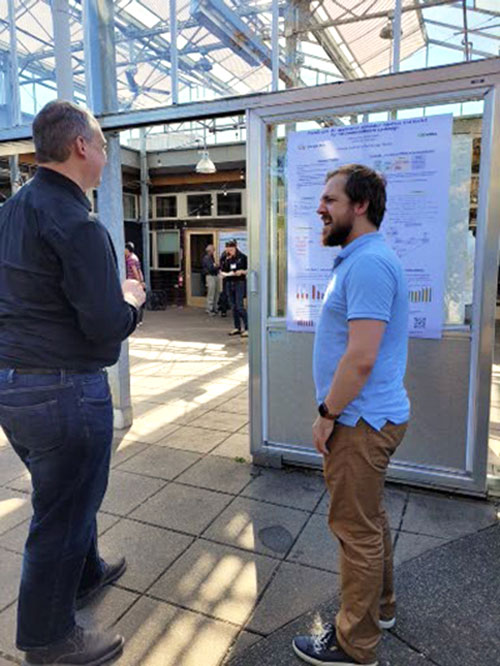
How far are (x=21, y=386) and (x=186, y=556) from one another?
51.3 inches

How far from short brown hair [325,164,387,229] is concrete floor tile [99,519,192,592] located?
1.83m

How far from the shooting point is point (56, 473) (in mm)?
1608

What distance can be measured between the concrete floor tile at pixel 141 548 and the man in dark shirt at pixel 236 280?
6192 mm

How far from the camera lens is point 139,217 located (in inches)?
571

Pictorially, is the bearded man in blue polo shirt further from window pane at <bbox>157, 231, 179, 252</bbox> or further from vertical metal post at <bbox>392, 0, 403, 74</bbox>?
window pane at <bbox>157, 231, 179, 252</bbox>

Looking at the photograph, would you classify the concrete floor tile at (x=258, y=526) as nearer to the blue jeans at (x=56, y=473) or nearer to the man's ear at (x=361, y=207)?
the blue jeans at (x=56, y=473)

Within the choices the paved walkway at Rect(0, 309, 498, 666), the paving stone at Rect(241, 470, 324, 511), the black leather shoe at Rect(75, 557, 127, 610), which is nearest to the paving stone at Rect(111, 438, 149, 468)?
the paved walkway at Rect(0, 309, 498, 666)

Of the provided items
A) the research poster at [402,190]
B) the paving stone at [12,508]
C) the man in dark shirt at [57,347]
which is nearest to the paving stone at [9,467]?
the paving stone at [12,508]

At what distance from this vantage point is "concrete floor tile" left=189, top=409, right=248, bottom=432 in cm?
424

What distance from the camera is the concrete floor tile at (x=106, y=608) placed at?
1.98 m

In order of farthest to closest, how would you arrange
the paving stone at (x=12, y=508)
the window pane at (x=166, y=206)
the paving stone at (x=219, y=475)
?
A: the window pane at (x=166, y=206) → the paving stone at (x=219, y=475) → the paving stone at (x=12, y=508)

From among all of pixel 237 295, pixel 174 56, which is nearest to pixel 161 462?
pixel 174 56

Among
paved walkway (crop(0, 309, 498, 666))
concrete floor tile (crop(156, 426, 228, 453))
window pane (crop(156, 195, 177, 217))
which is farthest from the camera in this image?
window pane (crop(156, 195, 177, 217))

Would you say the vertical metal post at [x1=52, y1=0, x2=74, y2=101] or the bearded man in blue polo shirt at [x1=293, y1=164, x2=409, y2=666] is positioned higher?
the vertical metal post at [x1=52, y1=0, x2=74, y2=101]
